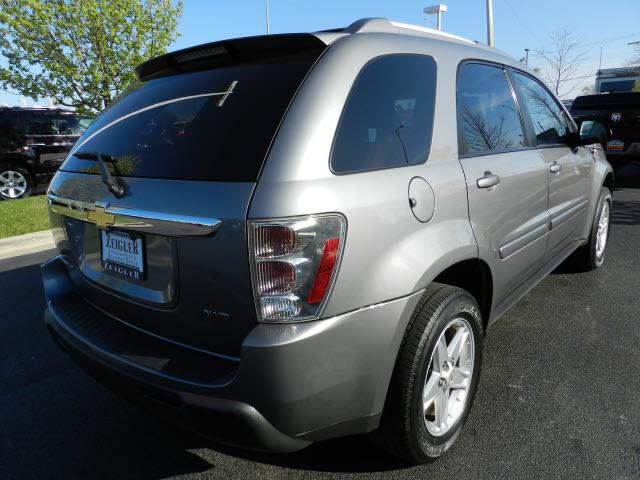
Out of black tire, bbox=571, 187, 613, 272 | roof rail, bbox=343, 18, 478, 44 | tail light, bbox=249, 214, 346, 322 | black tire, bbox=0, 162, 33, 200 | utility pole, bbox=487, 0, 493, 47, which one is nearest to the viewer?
tail light, bbox=249, 214, 346, 322

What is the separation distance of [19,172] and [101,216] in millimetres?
9941

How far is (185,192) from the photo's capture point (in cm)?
171

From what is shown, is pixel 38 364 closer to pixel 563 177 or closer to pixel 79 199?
pixel 79 199

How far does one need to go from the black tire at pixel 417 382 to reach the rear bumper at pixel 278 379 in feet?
0.26

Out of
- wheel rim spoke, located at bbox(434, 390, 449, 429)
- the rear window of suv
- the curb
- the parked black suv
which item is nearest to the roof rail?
the rear window of suv

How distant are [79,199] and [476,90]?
2005mm

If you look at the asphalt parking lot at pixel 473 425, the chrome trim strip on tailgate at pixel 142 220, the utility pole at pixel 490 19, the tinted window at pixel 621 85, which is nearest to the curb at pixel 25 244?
the asphalt parking lot at pixel 473 425

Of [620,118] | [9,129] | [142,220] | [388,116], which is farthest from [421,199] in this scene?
[9,129]

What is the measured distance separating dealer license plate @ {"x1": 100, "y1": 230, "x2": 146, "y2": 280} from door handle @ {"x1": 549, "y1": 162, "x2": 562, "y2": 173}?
255cm

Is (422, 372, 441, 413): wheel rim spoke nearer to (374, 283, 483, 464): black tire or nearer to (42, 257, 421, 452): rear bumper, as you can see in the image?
(374, 283, 483, 464): black tire

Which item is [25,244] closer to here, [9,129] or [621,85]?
[9,129]

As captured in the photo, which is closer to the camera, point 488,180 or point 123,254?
point 123,254

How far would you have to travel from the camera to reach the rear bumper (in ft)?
5.15

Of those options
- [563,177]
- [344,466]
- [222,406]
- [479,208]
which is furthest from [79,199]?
[563,177]
